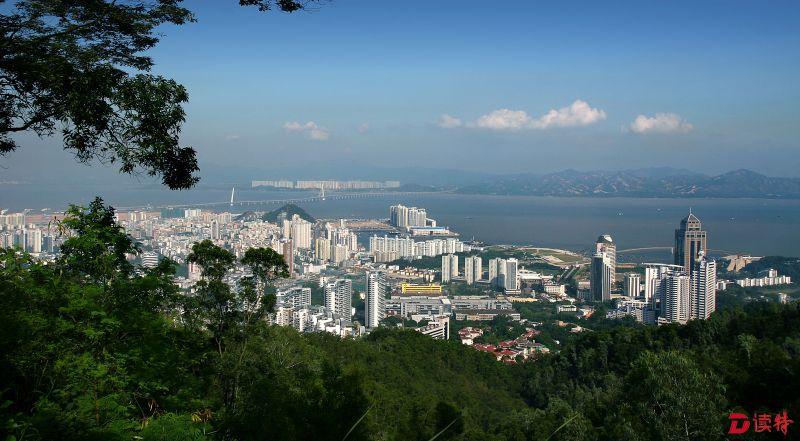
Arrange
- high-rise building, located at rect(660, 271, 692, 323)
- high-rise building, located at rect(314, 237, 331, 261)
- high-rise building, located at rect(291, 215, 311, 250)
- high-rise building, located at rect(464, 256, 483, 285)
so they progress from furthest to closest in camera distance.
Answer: high-rise building, located at rect(291, 215, 311, 250)
high-rise building, located at rect(314, 237, 331, 261)
high-rise building, located at rect(464, 256, 483, 285)
high-rise building, located at rect(660, 271, 692, 323)

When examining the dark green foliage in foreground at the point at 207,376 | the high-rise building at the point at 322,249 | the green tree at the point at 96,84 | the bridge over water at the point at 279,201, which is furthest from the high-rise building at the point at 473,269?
the green tree at the point at 96,84

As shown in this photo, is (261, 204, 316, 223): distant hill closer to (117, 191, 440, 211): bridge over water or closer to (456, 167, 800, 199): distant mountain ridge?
(117, 191, 440, 211): bridge over water

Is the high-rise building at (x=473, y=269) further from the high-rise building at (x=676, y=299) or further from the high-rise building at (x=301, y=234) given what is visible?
the high-rise building at (x=676, y=299)

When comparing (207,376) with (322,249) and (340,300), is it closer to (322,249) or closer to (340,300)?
(340,300)

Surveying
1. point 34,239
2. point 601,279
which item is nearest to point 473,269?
point 601,279

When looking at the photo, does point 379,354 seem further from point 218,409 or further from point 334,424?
point 334,424

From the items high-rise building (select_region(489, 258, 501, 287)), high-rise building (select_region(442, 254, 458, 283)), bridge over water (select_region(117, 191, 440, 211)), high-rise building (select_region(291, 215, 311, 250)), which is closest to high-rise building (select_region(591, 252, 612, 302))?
high-rise building (select_region(489, 258, 501, 287))

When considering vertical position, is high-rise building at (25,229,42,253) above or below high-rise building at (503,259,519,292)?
above
